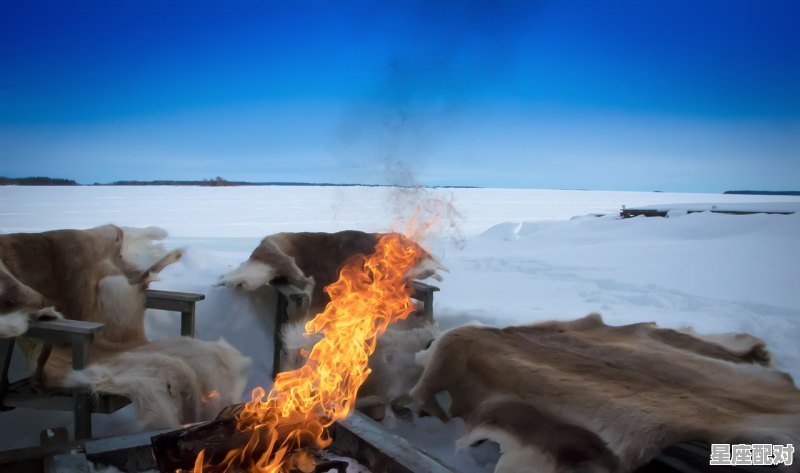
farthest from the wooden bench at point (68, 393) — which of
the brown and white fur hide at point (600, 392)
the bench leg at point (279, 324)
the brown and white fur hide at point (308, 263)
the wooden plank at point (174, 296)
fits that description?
the brown and white fur hide at point (600, 392)

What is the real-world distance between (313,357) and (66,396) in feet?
3.50

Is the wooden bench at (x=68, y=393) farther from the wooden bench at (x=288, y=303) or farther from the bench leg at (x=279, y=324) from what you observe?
the bench leg at (x=279, y=324)

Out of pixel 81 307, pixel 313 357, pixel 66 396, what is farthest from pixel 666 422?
pixel 81 307

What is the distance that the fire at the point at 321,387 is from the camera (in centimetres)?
196

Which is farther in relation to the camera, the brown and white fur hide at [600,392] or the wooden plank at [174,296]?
the wooden plank at [174,296]

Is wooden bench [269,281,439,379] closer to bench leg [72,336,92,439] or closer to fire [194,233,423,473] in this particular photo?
fire [194,233,423,473]

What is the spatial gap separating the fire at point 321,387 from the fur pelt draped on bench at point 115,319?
0.32m

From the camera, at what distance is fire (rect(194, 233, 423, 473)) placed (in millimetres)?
1962

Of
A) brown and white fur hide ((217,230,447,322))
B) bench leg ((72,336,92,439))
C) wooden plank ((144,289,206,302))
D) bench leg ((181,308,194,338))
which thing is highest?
brown and white fur hide ((217,230,447,322))

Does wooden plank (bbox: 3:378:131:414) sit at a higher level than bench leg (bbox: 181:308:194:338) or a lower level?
lower

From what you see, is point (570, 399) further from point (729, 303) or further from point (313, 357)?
point (729, 303)

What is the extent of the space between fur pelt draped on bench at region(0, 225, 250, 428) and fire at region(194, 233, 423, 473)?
0.32m

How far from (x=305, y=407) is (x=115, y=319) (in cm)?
154

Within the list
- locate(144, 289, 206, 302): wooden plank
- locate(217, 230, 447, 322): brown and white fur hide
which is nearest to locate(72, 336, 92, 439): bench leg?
locate(144, 289, 206, 302): wooden plank
